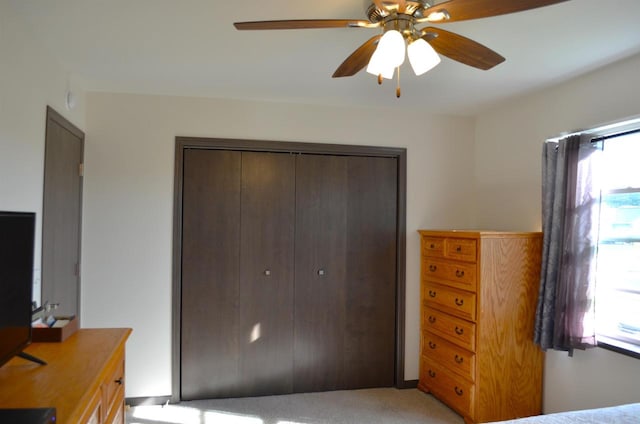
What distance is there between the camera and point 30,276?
1478mm

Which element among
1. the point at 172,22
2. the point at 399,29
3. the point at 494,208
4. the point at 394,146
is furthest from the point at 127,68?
the point at 494,208

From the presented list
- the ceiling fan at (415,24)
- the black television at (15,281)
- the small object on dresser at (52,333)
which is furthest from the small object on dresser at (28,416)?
the ceiling fan at (415,24)

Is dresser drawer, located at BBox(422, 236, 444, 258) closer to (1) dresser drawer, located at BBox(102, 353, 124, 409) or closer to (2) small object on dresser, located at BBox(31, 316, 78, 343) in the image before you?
(1) dresser drawer, located at BBox(102, 353, 124, 409)

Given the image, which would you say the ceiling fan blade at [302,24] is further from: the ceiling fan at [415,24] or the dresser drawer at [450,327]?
the dresser drawer at [450,327]

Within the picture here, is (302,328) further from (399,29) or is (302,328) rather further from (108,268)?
(399,29)

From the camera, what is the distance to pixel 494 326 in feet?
9.09

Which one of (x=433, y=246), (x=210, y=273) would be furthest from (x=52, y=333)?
(x=433, y=246)

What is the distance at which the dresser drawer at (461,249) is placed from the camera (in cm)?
280

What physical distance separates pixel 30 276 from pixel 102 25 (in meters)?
1.26

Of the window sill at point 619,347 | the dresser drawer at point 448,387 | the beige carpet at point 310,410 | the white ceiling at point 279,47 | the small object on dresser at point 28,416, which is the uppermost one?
the white ceiling at point 279,47

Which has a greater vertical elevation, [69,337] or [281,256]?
[281,256]

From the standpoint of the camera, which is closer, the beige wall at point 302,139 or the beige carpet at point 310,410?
the beige wall at point 302,139

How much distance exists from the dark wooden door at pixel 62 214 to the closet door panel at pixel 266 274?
116 cm

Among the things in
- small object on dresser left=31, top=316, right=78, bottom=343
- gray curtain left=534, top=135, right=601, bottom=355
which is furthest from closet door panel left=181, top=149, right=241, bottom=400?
gray curtain left=534, top=135, right=601, bottom=355
